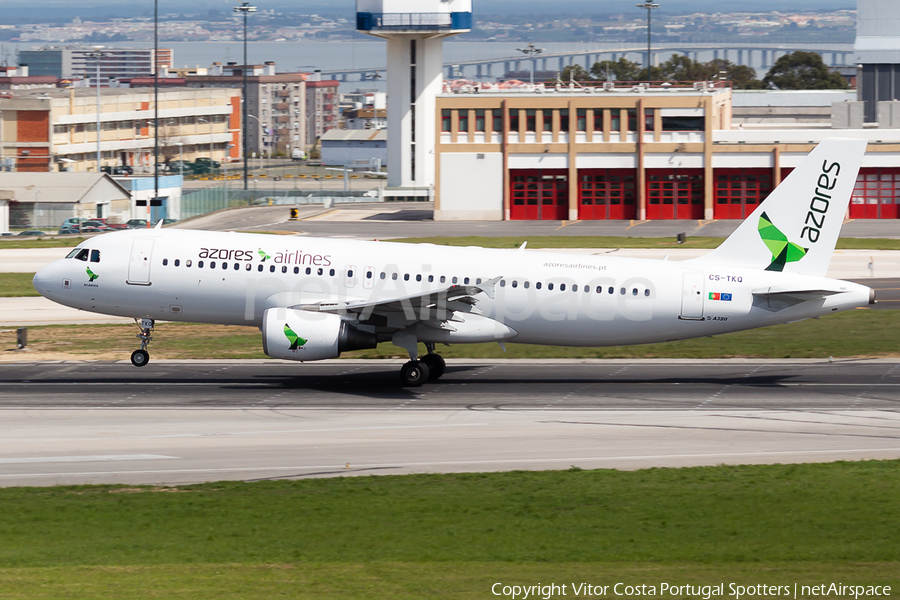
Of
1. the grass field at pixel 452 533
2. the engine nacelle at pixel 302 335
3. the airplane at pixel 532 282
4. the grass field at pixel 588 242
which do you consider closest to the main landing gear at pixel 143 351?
the airplane at pixel 532 282

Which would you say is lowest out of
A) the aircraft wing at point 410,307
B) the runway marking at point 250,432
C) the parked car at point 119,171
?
the runway marking at point 250,432

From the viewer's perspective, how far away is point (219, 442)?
28156 mm

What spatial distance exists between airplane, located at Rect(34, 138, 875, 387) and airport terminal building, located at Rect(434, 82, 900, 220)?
7301 centimetres

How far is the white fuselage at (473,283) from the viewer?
3553 cm

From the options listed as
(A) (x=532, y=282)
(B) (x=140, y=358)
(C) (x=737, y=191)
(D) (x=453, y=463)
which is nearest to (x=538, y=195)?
(C) (x=737, y=191)

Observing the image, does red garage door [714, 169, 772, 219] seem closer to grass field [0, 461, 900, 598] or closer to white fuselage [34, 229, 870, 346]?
white fuselage [34, 229, 870, 346]

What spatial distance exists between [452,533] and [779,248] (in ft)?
68.0

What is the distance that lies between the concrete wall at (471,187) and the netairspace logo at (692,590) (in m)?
95.4

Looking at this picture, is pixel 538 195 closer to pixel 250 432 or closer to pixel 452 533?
pixel 250 432

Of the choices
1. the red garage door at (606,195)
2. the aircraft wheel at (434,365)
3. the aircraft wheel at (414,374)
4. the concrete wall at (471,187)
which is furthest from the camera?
the red garage door at (606,195)

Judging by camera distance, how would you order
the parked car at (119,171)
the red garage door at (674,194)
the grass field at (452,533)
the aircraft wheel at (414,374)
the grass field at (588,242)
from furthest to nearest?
the parked car at (119,171) < the red garage door at (674,194) < the grass field at (588,242) < the aircraft wheel at (414,374) < the grass field at (452,533)

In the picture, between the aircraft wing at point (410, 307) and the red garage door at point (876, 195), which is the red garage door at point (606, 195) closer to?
the red garage door at point (876, 195)

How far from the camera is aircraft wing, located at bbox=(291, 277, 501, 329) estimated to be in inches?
1328

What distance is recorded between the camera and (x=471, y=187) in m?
111
